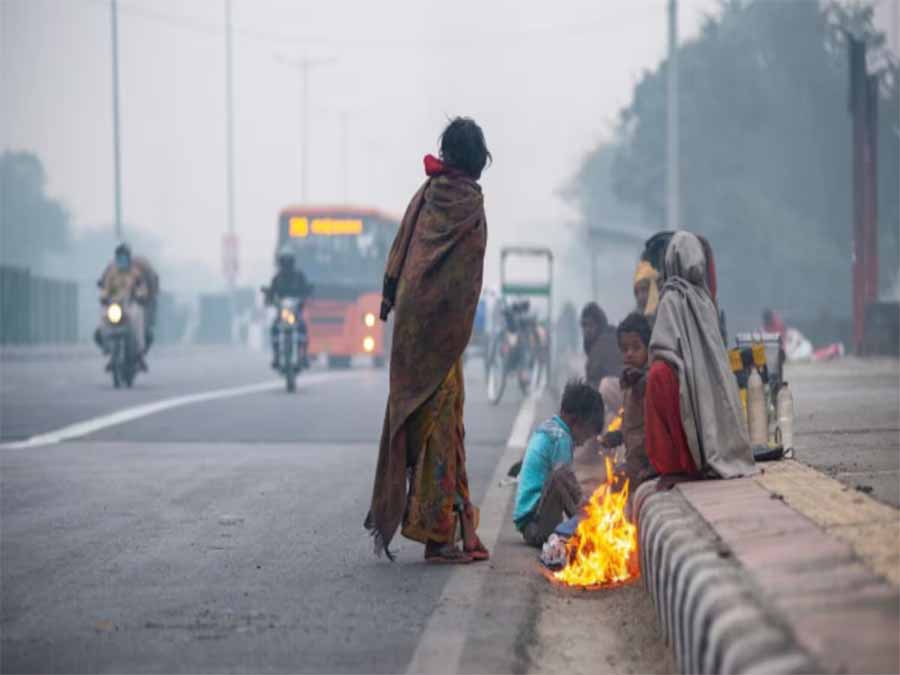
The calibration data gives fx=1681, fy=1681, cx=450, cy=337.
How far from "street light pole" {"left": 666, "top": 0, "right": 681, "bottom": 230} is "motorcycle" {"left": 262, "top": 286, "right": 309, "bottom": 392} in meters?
9.53

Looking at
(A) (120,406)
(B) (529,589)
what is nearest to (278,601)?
(B) (529,589)

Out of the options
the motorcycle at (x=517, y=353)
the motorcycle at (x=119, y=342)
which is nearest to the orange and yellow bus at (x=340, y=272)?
the motorcycle at (x=119, y=342)

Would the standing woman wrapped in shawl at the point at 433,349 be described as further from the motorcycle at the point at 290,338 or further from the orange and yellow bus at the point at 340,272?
the orange and yellow bus at the point at 340,272

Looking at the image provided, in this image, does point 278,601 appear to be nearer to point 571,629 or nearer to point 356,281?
point 571,629

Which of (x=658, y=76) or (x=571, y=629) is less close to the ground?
(x=658, y=76)

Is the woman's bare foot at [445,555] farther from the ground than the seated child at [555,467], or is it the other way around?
the seated child at [555,467]

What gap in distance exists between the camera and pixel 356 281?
36906 mm

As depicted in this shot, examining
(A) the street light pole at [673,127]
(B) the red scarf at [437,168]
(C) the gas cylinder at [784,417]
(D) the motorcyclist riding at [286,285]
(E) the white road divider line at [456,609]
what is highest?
(A) the street light pole at [673,127]

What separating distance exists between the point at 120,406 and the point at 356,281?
58.7 ft

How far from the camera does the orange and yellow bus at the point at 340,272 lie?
36.5 m

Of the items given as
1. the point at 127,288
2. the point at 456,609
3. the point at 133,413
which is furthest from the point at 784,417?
the point at 127,288

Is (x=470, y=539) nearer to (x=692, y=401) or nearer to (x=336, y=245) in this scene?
(x=692, y=401)

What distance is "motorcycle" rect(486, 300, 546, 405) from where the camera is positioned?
21391 millimetres

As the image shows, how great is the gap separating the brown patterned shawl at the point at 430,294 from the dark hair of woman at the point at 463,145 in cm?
7
